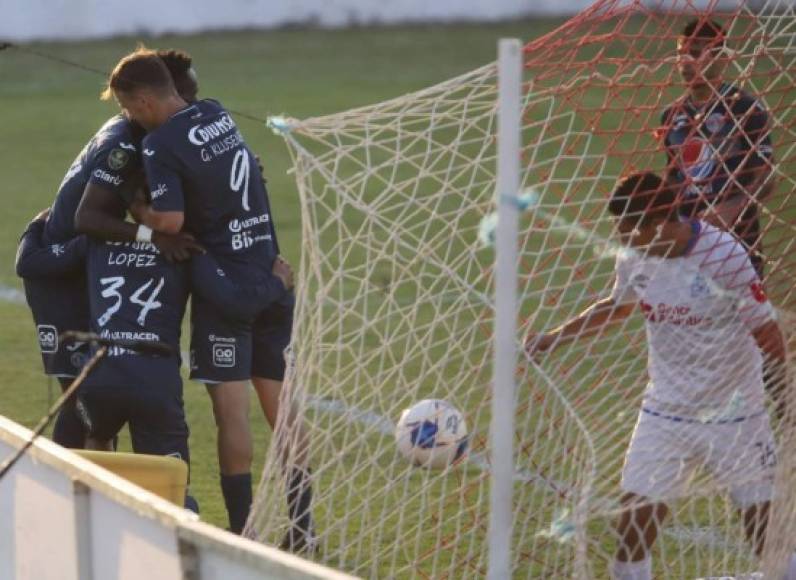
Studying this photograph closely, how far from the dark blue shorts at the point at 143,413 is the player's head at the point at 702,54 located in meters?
2.11

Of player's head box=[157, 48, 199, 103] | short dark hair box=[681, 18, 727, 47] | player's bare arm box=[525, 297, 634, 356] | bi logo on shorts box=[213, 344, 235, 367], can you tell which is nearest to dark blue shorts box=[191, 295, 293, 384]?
bi logo on shorts box=[213, 344, 235, 367]

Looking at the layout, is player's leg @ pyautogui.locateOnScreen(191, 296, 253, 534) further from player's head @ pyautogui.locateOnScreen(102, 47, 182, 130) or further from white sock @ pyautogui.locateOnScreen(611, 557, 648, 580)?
white sock @ pyautogui.locateOnScreen(611, 557, 648, 580)

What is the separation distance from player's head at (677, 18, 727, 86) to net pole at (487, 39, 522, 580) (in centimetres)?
185

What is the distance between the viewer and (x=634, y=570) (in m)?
5.41

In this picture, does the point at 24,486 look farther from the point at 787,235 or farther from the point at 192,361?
the point at 787,235

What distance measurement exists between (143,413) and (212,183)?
84 cm

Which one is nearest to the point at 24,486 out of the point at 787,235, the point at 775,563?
the point at 775,563

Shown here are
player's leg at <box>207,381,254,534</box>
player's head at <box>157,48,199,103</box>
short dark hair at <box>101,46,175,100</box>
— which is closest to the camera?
short dark hair at <box>101,46,175,100</box>

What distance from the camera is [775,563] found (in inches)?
204

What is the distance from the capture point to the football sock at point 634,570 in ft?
17.7

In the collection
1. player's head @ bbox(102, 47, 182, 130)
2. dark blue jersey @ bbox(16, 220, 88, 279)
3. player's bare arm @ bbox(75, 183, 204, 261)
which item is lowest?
dark blue jersey @ bbox(16, 220, 88, 279)

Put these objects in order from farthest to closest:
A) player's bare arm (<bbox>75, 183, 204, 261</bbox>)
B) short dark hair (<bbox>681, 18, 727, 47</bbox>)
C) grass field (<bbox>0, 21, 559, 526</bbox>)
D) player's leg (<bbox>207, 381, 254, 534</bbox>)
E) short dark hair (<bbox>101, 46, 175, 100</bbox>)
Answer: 1. grass field (<bbox>0, 21, 559, 526</bbox>)
2. player's leg (<bbox>207, 381, 254, 534</bbox>)
3. short dark hair (<bbox>681, 18, 727, 47</bbox>)
4. player's bare arm (<bbox>75, 183, 204, 261</bbox>)
5. short dark hair (<bbox>101, 46, 175, 100</bbox>)

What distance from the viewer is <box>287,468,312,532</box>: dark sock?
516cm

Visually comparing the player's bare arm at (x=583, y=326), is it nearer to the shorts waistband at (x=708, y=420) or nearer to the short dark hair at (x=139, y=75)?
→ the shorts waistband at (x=708, y=420)
